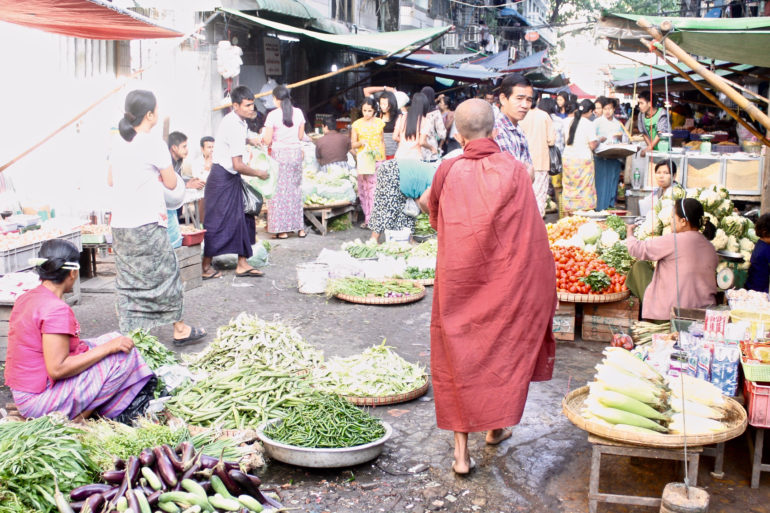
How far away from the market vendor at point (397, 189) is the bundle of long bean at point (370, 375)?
4.84m

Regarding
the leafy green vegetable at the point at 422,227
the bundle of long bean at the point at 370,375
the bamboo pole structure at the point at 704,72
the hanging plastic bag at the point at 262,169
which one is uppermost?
the bamboo pole structure at the point at 704,72

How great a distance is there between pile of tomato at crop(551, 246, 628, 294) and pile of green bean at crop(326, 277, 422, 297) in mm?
1783

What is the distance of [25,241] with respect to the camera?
274 inches

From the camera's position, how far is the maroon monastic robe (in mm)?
4012

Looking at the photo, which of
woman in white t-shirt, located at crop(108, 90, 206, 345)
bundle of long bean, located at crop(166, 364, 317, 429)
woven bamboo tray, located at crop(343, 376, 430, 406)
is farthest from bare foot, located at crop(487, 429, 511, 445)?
woman in white t-shirt, located at crop(108, 90, 206, 345)

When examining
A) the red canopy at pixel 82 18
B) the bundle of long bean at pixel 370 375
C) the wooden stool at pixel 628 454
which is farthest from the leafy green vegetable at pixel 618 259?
the red canopy at pixel 82 18

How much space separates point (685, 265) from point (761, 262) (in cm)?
97

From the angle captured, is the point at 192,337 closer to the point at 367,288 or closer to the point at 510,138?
the point at 367,288

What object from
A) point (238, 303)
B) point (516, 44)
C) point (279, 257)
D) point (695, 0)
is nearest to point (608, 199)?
point (279, 257)

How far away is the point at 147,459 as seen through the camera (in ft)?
11.3

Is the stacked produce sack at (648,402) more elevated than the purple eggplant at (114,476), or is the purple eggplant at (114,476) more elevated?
the stacked produce sack at (648,402)

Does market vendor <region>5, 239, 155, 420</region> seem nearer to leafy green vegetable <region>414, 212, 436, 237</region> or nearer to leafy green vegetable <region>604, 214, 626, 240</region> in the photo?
leafy green vegetable <region>604, 214, 626, 240</region>

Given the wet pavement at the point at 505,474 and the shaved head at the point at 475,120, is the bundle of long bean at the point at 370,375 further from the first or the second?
the shaved head at the point at 475,120

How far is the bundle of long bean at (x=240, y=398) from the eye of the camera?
15.2 ft
